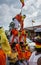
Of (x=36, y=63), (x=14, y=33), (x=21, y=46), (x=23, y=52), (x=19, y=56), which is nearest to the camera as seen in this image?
(x=36, y=63)

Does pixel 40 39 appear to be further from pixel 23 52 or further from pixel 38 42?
pixel 23 52

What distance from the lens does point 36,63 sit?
466 centimetres

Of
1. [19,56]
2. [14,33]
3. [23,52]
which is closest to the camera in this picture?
[19,56]

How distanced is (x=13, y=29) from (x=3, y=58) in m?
6.05

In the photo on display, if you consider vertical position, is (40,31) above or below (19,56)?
above

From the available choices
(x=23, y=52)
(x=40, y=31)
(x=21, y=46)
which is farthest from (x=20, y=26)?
(x=40, y=31)

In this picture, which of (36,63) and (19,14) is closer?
(36,63)

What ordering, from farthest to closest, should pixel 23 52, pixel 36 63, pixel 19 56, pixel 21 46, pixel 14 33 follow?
pixel 14 33 < pixel 21 46 < pixel 23 52 < pixel 19 56 < pixel 36 63

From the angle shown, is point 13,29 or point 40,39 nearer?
point 40,39

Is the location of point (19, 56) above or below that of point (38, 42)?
below

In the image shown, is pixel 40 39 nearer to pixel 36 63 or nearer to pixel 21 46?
pixel 36 63

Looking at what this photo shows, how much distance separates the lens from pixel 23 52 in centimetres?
930

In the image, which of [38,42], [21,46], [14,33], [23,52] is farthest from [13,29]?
[38,42]

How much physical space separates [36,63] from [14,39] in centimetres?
589
